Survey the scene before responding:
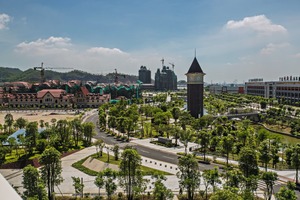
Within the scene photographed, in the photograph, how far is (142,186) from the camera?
54.0 ft

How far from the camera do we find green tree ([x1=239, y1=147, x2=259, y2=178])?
50.2 feet

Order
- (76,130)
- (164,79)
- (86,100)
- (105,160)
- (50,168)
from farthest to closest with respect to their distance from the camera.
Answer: (164,79) < (86,100) < (76,130) < (105,160) < (50,168)

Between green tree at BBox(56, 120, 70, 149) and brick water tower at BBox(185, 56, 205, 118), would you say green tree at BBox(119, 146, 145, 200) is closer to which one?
green tree at BBox(56, 120, 70, 149)

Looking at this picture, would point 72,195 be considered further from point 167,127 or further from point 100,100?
point 100,100

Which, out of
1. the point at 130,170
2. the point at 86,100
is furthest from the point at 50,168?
the point at 86,100

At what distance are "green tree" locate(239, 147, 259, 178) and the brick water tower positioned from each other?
28.4m

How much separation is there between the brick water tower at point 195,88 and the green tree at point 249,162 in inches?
1117

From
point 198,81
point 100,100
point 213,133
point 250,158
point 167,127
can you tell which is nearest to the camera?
point 250,158

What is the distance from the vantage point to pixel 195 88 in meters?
43.4

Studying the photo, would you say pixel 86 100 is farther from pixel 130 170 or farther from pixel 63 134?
pixel 130 170

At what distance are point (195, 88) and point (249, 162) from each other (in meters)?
28.7

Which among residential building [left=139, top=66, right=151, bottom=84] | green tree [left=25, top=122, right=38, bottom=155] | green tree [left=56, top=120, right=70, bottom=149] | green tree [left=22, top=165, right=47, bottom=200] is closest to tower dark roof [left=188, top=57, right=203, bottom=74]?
green tree [left=56, top=120, right=70, bottom=149]

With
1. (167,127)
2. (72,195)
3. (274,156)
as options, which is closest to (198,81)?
(167,127)

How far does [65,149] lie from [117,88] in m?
60.4
